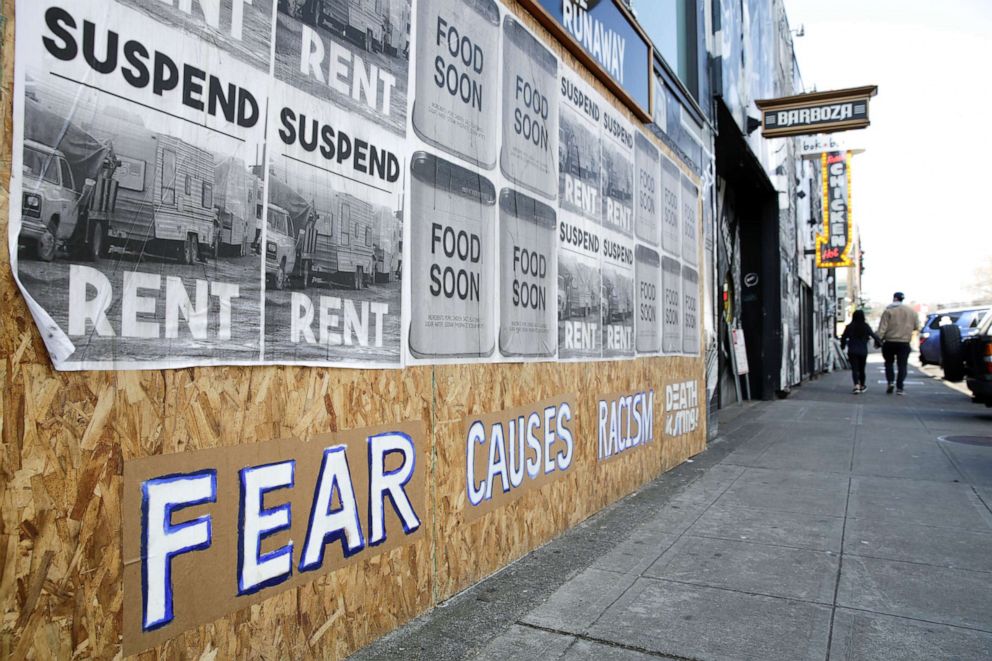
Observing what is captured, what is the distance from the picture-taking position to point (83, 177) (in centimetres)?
192

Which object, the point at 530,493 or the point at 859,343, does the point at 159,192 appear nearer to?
the point at 530,493

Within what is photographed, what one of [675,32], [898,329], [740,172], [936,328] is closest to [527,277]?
[675,32]

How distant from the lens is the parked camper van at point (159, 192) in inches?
78.8

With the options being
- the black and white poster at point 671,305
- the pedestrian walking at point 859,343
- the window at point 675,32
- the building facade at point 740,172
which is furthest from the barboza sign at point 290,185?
the pedestrian walking at point 859,343

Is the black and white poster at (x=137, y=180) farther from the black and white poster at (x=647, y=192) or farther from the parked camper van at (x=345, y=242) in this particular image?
the black and white poster at (x=647, y=192)

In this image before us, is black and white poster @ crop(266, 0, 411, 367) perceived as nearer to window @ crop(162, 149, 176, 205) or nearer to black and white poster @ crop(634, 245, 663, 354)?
window @ crop(162, 149, 176, 205)

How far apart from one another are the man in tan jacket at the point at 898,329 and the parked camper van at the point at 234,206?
1486 cm

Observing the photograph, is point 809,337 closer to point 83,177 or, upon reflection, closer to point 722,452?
point 722,452

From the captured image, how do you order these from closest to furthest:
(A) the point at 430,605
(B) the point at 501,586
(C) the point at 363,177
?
1. (C) the point at 363,177
2. (A) the point at 430,605
3. (B) the point at 501,586

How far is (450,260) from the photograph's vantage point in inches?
141

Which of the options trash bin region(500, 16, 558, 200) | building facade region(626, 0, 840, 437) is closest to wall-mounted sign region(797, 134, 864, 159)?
building facade region(626, 0, 840, 437)

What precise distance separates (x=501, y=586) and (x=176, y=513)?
2044mm

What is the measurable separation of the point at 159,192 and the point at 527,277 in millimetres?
2538

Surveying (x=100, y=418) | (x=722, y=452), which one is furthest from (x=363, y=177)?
(x=722, y=452)
